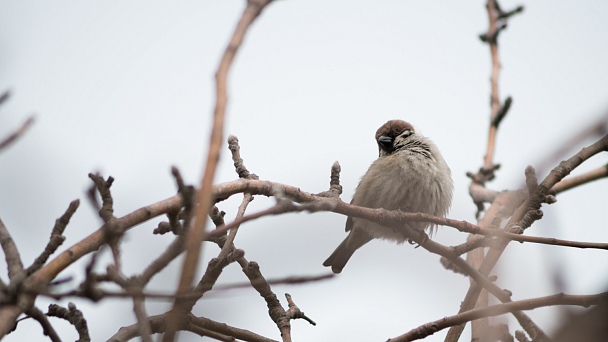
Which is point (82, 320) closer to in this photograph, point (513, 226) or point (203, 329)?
point (203, 329)

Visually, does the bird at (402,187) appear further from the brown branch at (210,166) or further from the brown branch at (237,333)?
the brown branch at (210,166)

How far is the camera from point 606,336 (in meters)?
0.70

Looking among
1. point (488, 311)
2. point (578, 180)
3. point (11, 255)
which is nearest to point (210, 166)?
point (11, 255)

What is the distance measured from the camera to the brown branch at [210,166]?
2.97 feet

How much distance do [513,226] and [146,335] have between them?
2.22 m

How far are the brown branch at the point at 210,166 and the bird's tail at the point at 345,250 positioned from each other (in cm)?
420

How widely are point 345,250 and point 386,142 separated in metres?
0.95

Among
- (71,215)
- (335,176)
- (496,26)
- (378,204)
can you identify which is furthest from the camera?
(496,26)

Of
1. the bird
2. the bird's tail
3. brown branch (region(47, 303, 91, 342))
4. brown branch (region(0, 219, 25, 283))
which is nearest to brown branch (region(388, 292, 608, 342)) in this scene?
brown branch (region(47, 303, 91, 342))

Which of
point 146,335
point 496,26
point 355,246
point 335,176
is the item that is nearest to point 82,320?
point 146,335

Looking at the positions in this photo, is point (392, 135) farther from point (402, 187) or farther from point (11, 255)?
point (11, 255)

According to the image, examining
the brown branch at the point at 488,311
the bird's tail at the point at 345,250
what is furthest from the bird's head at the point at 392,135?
the brown branch at the point at 488,311

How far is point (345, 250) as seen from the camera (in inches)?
209

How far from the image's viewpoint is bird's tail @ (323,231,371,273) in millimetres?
5246
